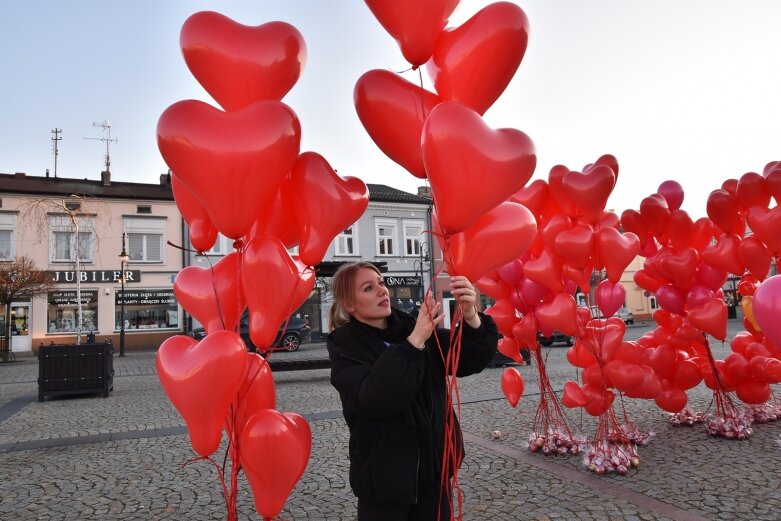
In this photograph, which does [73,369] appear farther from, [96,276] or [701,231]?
[96,276]

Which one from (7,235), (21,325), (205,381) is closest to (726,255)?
(205,381)

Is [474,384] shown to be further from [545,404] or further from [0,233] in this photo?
[0,233]

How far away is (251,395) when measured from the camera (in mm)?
2123

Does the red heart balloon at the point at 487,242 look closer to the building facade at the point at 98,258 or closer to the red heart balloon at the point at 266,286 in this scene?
the red heart balloon at the point at 266,286

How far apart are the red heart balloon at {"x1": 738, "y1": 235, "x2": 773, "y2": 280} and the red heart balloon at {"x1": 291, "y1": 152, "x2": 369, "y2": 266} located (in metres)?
4.44

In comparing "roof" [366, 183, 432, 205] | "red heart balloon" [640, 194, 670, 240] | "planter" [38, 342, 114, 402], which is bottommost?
"planter" [38, 342, 114, 402]

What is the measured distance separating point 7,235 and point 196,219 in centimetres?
2492

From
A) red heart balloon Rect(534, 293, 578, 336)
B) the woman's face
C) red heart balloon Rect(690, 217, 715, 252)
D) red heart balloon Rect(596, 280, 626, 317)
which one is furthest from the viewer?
red heart balloon Rect(690, 217, 715, 252)

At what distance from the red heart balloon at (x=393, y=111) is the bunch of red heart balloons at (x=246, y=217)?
0.25 m

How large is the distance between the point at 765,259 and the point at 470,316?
170 inches

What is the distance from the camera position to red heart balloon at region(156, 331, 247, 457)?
6.12ft

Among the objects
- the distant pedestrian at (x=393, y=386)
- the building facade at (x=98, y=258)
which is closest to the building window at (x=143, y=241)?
the building facade at (x=98, y=258)

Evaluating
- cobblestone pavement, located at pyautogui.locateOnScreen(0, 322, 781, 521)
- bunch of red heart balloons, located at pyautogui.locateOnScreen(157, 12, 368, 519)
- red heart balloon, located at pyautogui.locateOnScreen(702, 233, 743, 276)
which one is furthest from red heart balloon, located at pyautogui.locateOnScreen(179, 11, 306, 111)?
red heart balloon, located at pyautogui.locateOnScreen(702, 233, 743, 276)

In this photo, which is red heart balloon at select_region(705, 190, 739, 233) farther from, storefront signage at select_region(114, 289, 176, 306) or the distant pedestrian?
storefront signage at select_region(114, 289, 176, 306)
